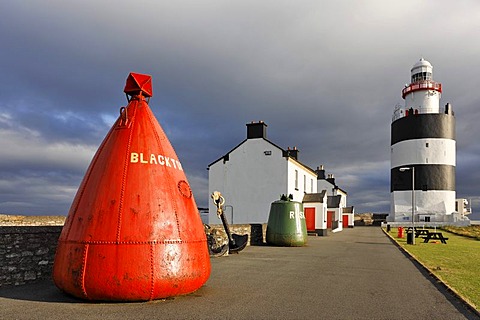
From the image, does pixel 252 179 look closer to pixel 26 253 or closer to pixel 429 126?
pixel 26 253

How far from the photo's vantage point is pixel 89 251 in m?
7.21

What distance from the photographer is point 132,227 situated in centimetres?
734

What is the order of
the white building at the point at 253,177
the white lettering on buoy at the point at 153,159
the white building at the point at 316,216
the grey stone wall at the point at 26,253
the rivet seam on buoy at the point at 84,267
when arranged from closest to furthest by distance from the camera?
1. the rivet seam on buoy at the point at 84,267
2. the white lettering on buoy at the point at 153,159
3. the grey stone wall at the point at 26,253
4. the white building at the point at 253,177
5. the white building at the point at 316,216

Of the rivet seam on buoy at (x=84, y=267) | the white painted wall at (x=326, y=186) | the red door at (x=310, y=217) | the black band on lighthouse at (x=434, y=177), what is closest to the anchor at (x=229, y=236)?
the rivet seam on buoy at (x=84, y=267)

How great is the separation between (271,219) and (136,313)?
50.8 ft

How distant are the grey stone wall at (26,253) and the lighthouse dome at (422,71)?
1867 inches

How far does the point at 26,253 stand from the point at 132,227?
3.27m

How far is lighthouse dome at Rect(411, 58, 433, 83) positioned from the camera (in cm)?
4784

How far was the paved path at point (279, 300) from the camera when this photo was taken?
22.0 feet

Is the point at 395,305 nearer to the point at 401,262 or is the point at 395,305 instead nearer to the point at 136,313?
the point at 136,313

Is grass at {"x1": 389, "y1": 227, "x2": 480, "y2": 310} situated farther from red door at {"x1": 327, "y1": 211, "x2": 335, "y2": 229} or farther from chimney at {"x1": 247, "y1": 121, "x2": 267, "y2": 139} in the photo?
red door at {"x1": 327, "y1": 211, "x2": 335, "y2": 229}

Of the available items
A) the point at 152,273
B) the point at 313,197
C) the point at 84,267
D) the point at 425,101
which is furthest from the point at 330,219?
the point at 84,267

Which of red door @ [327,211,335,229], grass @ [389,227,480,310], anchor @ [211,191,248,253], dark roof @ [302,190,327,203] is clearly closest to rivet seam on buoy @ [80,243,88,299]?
grass @ [389,227,480,310]

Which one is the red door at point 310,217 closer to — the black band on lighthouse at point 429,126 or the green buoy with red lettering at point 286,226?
the green buoy with red lettering at point 286,226
